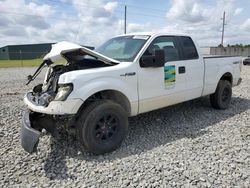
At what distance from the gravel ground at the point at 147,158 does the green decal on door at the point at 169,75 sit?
36.9 inches

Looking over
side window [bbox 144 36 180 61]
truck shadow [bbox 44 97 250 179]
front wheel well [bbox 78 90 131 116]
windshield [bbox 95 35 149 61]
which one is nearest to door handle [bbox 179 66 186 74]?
side window [bbox 144 36 180 61]

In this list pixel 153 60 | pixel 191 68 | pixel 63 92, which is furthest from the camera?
pixel 191 68

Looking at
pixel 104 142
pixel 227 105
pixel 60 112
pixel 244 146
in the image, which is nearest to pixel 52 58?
pixel 60 112

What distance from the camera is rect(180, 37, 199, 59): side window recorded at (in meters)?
5.40

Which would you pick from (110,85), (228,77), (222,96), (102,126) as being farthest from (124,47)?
(228,77)

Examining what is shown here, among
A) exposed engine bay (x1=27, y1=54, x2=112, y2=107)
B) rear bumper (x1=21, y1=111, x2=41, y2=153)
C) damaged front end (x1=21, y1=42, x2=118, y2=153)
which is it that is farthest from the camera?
exposed engine bay (x1=27, y1=54, x2=112, y2=107)

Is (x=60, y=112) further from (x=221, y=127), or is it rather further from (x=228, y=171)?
(x=221, y=127)

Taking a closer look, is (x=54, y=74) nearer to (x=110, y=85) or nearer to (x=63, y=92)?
(x=63, y=92)

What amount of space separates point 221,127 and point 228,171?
6.29ft

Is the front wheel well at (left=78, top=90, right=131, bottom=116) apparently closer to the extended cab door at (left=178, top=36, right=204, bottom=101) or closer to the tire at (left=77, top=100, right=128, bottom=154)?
the tire at (left=77, top=100, right=128, bottom=154)

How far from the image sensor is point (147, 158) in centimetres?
381

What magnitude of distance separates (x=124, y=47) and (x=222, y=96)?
10.3 ft

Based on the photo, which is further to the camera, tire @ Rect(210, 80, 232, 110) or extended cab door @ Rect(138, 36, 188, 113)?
tire @ Rect(210, 80, 232, 110)

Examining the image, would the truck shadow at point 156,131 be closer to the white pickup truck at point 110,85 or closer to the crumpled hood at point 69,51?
the white pickup truck at point 110,85
